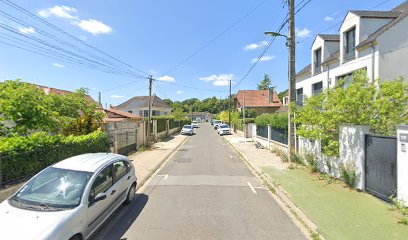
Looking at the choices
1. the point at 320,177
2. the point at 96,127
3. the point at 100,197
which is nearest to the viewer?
the point at 100,197

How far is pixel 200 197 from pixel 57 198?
13.0ft

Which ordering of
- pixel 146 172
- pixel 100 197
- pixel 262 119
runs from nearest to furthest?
pixel 100 197
pixel 146 172
pixel 262 119

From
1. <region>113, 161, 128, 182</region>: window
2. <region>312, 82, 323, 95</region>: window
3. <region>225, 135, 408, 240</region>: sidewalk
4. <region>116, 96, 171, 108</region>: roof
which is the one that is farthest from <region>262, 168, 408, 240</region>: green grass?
<region>116, 96, 171, 108</region>: roof

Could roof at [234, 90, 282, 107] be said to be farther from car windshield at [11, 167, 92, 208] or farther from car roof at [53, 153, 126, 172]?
car windshield at [11, 167, 92, 208]

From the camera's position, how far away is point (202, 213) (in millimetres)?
6000

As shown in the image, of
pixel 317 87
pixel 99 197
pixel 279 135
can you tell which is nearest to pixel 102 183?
pixel 99 197

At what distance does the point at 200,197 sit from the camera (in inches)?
288

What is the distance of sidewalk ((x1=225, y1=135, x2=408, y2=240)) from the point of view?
190 inches

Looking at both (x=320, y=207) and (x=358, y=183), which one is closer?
(x=320, y=207)

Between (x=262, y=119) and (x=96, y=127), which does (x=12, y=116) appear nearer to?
(x=96, y=127)

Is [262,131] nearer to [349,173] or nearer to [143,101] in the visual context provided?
[349,173]

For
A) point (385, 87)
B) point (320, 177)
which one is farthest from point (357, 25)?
point (320, 177)

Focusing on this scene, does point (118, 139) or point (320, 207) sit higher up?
point (118, 139)

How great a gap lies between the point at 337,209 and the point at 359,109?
11.7 feet
